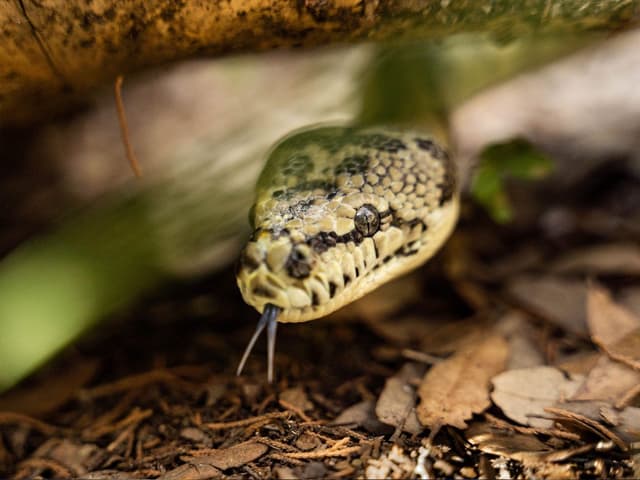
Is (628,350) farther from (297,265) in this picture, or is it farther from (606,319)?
(297,265)

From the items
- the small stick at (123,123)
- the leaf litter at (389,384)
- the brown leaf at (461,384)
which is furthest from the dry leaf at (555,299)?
the small stick at (123,123)

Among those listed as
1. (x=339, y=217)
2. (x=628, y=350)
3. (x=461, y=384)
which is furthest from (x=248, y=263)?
(x=628, y=350)

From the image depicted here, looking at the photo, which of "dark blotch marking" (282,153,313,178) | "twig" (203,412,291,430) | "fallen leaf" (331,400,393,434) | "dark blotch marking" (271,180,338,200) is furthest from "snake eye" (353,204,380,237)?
"twig" (203,412,291,430)

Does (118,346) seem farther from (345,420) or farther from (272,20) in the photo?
(272,20)

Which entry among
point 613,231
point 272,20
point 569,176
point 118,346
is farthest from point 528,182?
point 118,346

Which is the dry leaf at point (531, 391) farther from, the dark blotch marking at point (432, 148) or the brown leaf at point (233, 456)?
the dark blotch marking at point (432, 148)
